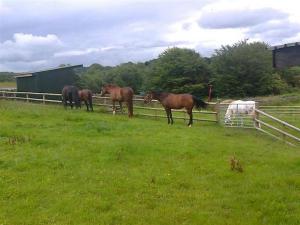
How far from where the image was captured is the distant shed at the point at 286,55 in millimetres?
48500

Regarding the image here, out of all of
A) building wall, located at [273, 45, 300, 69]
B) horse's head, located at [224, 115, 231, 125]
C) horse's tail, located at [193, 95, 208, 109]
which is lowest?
horse's head, located at [224, 115, 231, 125]

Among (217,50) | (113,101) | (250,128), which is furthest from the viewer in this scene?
(217,50)

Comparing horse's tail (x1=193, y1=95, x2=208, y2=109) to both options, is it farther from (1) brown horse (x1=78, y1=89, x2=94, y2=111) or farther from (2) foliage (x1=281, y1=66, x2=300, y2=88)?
(2) foliage (x1=281, y1=66, x2=300, y2=88)

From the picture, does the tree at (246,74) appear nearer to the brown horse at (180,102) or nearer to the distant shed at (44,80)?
the distant shed at (44,80)

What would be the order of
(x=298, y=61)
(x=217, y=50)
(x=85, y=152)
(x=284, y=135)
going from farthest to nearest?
(x=298, y=61), (x=217, y=50), (x=284, y=135), (x=85, y=152)

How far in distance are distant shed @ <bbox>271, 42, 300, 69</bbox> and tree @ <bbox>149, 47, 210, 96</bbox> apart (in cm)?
1139

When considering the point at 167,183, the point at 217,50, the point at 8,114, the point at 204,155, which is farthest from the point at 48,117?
the point at 217,50

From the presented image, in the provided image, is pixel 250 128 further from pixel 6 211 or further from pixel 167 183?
pixel 6 211

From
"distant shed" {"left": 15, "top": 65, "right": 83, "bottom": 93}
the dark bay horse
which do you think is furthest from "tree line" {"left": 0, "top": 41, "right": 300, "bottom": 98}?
the dark bay horse

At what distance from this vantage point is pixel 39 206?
6.89 metres

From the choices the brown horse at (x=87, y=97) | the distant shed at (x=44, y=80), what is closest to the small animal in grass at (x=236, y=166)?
the brown horse at (x=87, y=97)

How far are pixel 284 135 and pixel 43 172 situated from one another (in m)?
8.71

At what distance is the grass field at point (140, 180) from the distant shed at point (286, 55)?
125 ft

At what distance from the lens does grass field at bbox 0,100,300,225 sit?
258 inches
